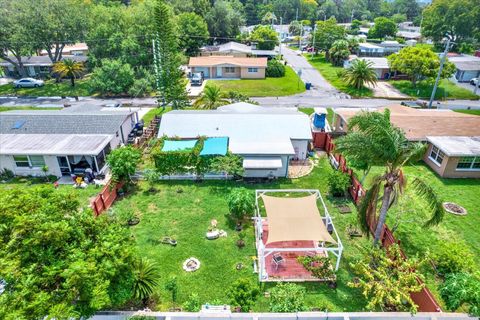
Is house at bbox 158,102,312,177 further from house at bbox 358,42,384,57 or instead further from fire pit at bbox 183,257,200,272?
house at bbox 358,42,384,57

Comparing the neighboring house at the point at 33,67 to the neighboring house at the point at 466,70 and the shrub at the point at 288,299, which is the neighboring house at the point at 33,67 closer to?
the shrub at the point at 288,299

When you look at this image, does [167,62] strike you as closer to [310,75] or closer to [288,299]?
[288,299]

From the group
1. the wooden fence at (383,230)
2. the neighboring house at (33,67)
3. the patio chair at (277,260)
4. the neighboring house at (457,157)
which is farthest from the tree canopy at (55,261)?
the neighboring house at (33,67)

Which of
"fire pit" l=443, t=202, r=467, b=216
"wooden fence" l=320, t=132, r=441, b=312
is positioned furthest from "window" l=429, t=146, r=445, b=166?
"wooden fence" l=320, t=132, r=441, b=312

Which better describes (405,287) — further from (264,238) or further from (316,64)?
(316,64)

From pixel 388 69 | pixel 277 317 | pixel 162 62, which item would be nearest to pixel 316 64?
pixel 388 69

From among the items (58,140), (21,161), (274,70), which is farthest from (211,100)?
(274,70)
